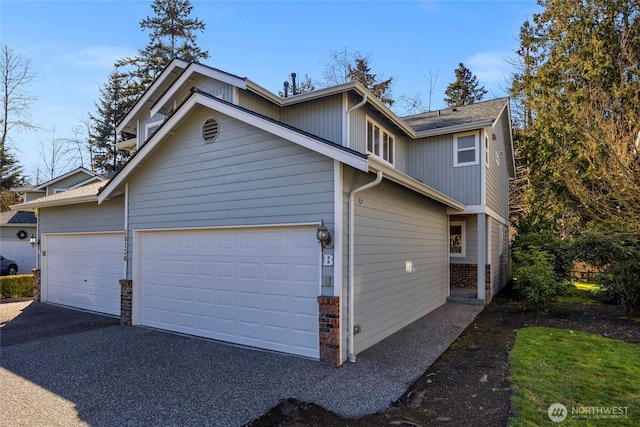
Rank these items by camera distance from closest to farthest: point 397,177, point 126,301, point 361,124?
1. point 397,177
2. point 126,301
3. point 361,124

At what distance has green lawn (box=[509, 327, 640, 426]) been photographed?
4.27m

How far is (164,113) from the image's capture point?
10.9 meters

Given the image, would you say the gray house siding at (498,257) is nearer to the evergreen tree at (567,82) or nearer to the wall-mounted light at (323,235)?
the evergreen tree at (567,82)

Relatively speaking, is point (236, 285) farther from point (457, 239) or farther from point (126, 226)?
point (457, 239)

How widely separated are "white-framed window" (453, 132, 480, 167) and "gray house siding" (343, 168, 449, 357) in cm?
212

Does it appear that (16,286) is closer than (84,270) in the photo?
No

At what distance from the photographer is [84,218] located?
420 inches

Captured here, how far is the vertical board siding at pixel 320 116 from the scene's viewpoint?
9.16 metres

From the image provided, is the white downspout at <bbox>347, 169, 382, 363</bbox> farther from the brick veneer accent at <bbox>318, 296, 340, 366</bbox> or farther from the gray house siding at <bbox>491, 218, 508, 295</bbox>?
the gray house siding at <bbox>491, 218, 508, 295</bbox>

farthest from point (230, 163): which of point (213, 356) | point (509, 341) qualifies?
point (509, 341)

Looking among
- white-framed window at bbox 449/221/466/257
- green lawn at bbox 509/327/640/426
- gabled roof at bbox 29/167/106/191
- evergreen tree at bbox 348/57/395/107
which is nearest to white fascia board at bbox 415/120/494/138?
white-framed window at bbox 449/221/466/257

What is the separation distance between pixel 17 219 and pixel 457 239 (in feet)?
76.8

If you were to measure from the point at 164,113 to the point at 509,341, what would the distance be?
10215 millimetres

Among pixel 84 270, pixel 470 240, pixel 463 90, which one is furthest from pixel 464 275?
pixel 463 90
